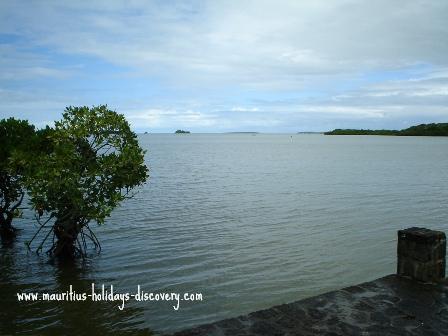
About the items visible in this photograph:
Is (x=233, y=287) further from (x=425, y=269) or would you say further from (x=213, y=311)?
(x=425, y=269)

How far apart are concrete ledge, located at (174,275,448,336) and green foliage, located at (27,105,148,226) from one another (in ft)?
30.4

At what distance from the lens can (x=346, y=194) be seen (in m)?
34.0

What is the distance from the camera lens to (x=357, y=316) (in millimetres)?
7988

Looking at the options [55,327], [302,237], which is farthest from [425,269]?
[302,237]

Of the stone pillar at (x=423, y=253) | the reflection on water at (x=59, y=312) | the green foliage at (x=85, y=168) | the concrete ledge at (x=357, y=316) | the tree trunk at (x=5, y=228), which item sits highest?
the green foliage at (x=85, y=168)

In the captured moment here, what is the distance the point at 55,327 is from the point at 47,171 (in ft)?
20.1

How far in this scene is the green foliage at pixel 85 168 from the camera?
1553 cm

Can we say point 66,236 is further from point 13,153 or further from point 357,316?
point 357,316

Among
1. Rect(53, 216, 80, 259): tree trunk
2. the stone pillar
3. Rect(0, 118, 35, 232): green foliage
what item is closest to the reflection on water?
Rect(53, 216, 80, 259): tree trunk

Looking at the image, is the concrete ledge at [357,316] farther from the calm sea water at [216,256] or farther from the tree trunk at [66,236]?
the tree trunk at [66,236]

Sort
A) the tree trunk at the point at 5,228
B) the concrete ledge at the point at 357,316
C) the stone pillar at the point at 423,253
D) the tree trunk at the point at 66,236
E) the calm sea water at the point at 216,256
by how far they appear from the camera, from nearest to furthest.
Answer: the concrete ledge at the point at 357,316 < the stone pillar at the point at 423,253 < the calm sea water at the point at 216,256 < the tree trunk at the point at 66,236 < the tree trunk at the point at 5,228

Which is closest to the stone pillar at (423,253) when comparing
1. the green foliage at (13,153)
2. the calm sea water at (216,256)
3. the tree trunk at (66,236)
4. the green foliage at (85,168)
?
the calm sea water at (216,256)

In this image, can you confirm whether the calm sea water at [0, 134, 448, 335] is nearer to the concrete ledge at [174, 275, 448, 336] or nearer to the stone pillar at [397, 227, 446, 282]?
the concrete ledge at [174, 275, 448, 336]

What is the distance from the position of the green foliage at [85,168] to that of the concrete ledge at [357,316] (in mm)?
9277
